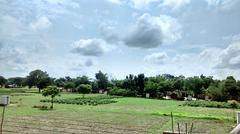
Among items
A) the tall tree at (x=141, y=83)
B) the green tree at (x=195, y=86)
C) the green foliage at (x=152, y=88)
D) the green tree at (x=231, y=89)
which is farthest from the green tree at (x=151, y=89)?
the green tree at (x=231, y=89)

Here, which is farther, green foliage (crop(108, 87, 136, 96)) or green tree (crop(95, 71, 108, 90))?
green tree (crop(95, 71, 108, 90))

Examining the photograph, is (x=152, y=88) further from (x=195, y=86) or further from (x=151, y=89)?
(x=195, y=86)

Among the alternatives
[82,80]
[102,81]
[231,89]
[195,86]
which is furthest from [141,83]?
[231,89]

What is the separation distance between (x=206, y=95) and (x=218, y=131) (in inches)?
1989

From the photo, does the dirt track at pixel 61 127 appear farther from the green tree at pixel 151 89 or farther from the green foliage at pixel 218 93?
the green tree at pixel 151 89

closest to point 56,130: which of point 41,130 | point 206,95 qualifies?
point 41,130

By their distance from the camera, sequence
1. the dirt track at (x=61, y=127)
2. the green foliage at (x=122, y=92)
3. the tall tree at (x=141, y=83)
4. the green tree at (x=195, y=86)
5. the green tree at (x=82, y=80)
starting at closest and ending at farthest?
the dirt track at (x=61, y=127), the green foliage at (x=122, y=92), the green tree at (x=195, y=86), the tall tree at (x=141, y=83), the green tree at (x=82, y=80)

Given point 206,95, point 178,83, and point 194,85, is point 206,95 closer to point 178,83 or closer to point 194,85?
point 194,85

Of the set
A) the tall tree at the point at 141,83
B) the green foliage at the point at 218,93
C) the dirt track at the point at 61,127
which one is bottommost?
the dirt track at the point at 61,127

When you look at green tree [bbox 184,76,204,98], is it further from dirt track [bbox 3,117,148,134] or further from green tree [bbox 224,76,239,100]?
Answer: dirt track [bbox 3,117,148,134]

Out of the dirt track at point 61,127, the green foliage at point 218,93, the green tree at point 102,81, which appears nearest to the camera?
the dirt track at point 61,127

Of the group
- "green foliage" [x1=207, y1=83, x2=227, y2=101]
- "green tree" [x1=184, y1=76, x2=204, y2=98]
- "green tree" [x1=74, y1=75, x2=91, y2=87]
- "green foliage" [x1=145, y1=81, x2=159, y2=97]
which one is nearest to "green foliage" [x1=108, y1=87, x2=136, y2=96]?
"green foliage" [x1=145, y1=81, x2=159, y2=97]

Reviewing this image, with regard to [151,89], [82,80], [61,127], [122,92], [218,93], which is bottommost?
[61,127]

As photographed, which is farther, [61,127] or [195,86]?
[195,86]
